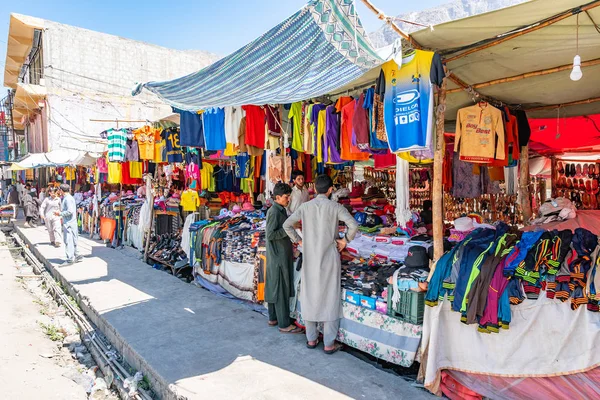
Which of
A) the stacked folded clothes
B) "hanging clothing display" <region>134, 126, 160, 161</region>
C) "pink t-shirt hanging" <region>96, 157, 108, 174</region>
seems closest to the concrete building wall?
"pink t-shirt hanging" <region>96, 157, 108, 174</region>

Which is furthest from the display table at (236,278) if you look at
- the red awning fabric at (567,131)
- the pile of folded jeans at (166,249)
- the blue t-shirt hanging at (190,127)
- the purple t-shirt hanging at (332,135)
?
the red awning fabric at (567,131)

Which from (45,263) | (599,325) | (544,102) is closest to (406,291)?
(599,325)

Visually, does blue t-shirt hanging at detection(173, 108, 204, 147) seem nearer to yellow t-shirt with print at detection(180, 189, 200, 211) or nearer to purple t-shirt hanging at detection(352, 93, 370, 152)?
yellow t-shirt with print at detection(180, 189, 200, 211)

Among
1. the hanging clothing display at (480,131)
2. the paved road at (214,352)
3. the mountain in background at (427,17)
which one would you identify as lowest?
the paved road at (214,352)

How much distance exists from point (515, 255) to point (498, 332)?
0.65m

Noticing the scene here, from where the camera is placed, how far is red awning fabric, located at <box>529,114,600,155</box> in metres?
7.23

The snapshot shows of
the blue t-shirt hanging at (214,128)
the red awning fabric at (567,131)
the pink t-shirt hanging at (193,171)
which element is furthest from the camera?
the pink t-shirt hanging at (193,171)

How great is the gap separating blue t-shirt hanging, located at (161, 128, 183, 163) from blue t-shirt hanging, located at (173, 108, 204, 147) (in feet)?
5.73

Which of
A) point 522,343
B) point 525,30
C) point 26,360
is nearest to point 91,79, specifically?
point 26,360

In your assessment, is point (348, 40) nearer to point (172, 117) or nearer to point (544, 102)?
point (544, 102)

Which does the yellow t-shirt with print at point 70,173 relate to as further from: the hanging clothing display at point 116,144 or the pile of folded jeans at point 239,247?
the pile of folded jeans at point 239,247

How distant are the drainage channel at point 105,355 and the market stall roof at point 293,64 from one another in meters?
3.36

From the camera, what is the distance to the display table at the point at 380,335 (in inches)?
151

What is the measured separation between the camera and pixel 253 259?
629cm
